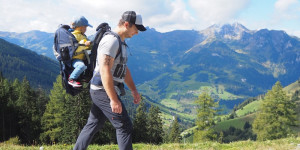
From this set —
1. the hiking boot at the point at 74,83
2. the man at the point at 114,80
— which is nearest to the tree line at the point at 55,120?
the hiking boot at the point at 74,83

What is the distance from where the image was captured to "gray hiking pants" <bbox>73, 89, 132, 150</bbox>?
15.8 feet

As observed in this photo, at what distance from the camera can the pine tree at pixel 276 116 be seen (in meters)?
40.5

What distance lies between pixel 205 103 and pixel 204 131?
5.03 m

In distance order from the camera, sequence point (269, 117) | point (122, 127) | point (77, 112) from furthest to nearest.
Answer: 1. point (269, 117)
2. point (77, 112)
3. point (122, 127)

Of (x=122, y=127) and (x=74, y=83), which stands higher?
(x=74, y=83)

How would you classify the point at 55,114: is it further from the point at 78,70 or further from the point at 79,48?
the point at 78,70

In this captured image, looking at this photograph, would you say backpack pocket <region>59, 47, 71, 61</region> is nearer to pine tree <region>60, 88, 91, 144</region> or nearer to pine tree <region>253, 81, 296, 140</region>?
pine tree <region>60, 88, 91, 144</region>

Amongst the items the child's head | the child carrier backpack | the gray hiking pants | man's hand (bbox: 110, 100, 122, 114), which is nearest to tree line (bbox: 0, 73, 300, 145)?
the child's head

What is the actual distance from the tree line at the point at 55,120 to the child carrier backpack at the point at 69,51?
90.9 ft

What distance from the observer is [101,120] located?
543 centimetres

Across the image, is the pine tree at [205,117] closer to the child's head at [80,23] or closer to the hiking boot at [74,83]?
the child's head at [80,23]

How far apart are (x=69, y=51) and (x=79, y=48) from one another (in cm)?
25

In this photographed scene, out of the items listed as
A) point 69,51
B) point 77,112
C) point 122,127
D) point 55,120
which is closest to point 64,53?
point 69,51

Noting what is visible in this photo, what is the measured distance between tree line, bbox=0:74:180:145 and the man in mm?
28503
